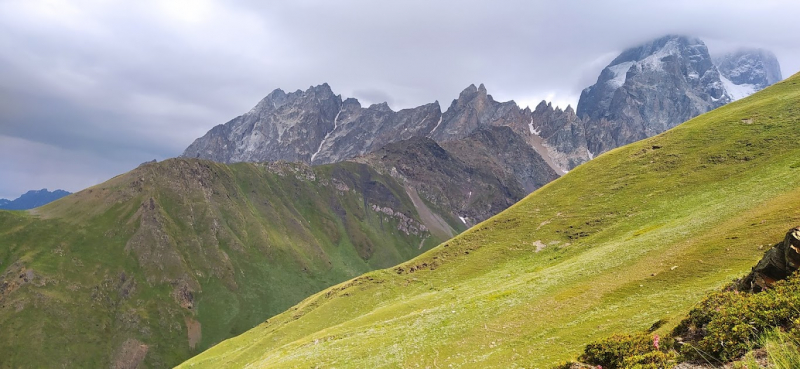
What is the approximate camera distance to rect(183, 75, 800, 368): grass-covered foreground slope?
31.5 metres

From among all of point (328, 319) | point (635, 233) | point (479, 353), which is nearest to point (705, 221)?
point (635, 233)

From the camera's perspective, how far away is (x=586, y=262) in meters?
46.9

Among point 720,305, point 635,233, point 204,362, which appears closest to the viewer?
point 720,305

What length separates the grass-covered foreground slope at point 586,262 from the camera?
31.5m

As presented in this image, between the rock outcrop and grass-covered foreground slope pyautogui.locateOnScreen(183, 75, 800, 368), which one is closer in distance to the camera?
the rock outcrop

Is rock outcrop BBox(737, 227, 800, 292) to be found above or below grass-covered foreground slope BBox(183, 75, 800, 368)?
above

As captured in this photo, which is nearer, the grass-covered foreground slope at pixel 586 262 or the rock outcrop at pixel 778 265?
the rock outcrop at pixel 778 265

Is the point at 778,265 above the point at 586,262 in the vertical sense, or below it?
above

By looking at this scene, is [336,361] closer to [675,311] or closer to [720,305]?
[675,311]

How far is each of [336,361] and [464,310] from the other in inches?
566

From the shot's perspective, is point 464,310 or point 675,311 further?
point 464,310

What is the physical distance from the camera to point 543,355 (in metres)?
27.4

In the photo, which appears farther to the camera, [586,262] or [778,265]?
[586,262]

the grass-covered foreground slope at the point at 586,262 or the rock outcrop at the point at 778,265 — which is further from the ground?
the rock outcrop at the point at 778,265
